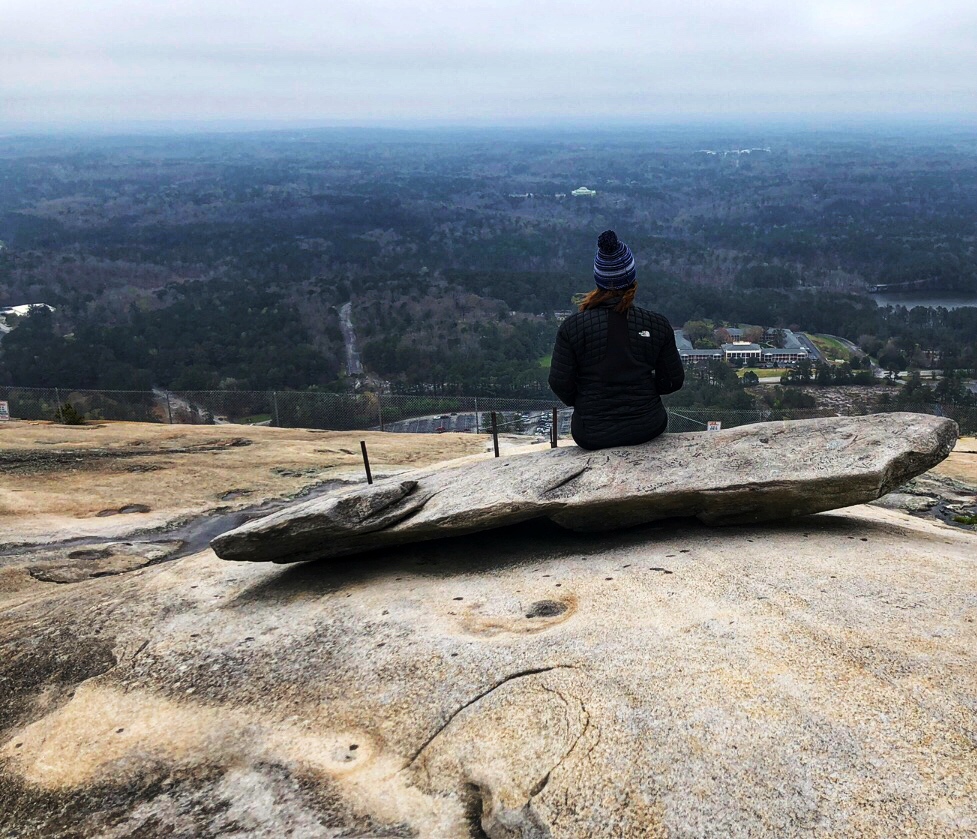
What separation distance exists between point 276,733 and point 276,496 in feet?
28.1

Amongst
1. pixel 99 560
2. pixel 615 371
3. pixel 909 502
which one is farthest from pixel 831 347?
pixel 99 560

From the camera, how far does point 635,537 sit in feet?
27.4

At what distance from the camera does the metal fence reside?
2488 centimetres

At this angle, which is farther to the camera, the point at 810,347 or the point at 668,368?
the point at 810,347

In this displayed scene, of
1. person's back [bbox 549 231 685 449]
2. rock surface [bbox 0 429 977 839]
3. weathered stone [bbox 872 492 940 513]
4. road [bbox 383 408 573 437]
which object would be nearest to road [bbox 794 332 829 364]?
road [bbox 383 408 573 437]

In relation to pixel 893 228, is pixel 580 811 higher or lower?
higher

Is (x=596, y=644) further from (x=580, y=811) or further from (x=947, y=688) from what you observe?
(x=947, y=688)

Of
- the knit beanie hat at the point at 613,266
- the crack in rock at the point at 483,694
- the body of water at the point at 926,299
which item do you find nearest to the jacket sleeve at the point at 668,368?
the knit beanie hat at the point at 613,266

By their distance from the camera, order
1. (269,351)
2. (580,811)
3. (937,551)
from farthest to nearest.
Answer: (269,351) < (937,551) < (580,811)

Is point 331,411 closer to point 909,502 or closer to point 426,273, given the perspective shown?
point 909,502

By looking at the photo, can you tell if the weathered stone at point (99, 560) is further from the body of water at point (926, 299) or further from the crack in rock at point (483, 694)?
the body of water at point (926, 299)

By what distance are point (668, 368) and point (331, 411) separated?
1906 centimetres

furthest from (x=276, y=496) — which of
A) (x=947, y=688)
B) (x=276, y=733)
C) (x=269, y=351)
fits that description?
(x=269, y=351)

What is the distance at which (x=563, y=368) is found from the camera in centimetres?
807
